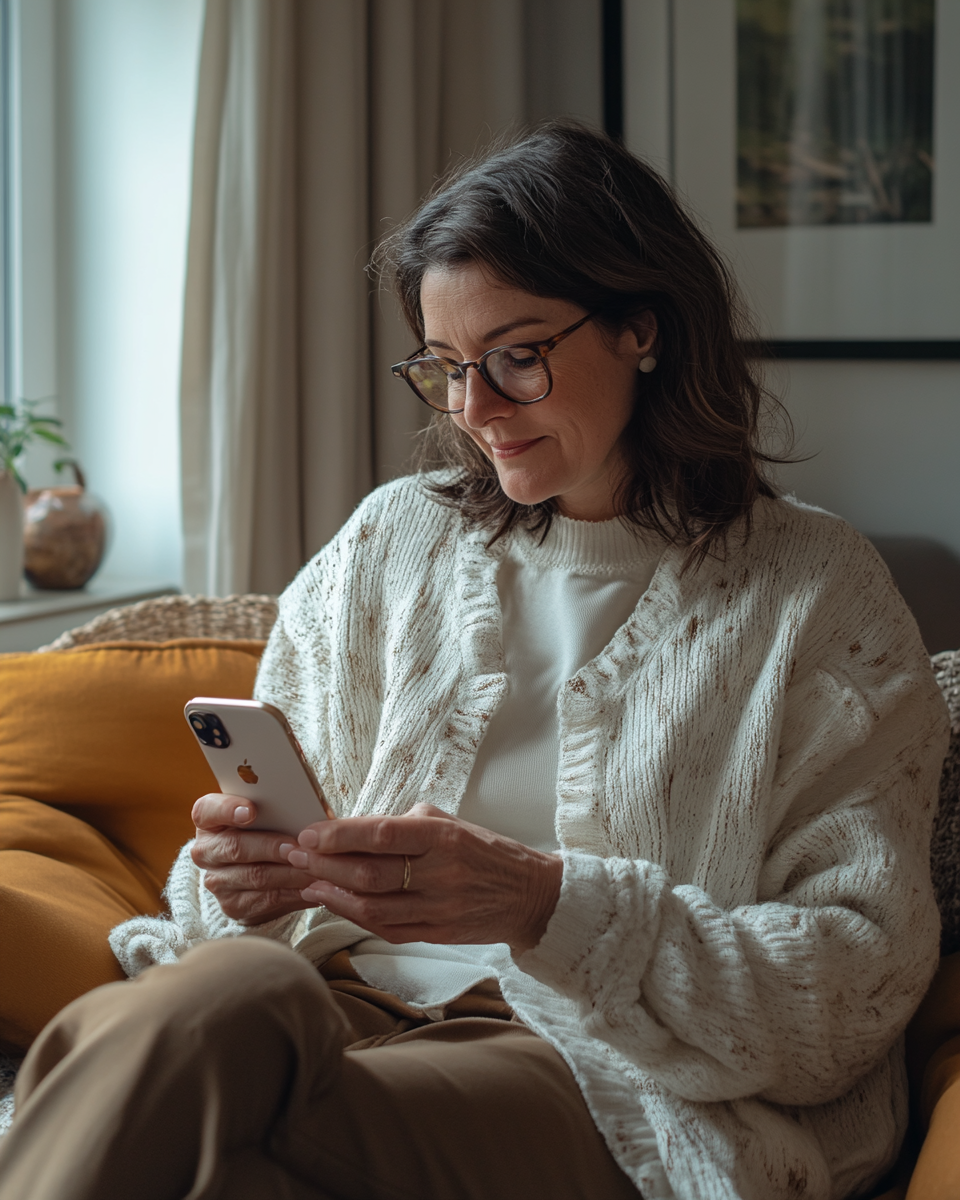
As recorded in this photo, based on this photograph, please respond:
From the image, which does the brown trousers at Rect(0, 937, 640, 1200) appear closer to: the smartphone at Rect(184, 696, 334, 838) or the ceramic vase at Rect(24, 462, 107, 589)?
the smartphone at Rect(184, 696, 334, 838)

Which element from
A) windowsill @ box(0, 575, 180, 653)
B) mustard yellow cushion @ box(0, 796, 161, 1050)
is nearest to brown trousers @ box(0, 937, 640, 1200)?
mustard yellow cushion @ box(0, 796, 161, 1050)

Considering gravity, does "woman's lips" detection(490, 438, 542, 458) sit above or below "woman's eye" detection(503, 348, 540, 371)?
below

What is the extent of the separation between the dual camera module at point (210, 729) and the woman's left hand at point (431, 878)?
11 centimetres

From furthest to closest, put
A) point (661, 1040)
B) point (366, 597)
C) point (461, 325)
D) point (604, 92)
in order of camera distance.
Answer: point (604, 92), point (366, 597), point (461, 325), point (661, 1040)

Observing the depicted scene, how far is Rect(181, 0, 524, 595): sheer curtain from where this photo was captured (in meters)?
2.17

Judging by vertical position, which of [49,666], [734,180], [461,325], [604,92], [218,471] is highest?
[604,92]

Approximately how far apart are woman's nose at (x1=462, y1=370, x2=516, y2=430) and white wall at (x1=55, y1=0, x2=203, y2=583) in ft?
4.54

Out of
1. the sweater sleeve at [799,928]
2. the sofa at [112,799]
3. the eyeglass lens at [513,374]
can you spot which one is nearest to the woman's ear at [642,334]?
the eyeglass lens at [513,374]

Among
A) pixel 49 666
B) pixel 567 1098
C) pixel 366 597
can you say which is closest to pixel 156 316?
pixel 49 666

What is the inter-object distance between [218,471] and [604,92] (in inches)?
43.2

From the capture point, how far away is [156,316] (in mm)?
2508

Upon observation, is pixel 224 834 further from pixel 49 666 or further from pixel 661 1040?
pixel 49 666

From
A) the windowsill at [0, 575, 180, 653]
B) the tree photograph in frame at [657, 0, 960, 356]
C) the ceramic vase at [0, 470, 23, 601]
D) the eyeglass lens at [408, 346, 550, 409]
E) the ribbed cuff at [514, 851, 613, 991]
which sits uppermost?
the tree photograph in frame at [657, 0, 960, 356]

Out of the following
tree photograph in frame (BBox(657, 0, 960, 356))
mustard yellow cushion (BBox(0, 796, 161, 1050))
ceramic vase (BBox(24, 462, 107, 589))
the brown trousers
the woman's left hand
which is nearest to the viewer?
the brown trousers
